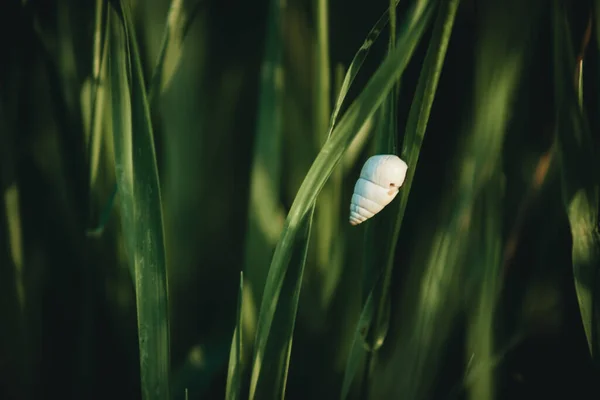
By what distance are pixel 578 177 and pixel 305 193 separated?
250 mm

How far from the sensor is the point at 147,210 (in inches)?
16.7

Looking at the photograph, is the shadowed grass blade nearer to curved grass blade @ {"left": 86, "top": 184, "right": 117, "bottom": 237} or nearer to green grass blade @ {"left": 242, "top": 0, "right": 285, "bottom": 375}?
green grass blade @ {"left": 242, "top": 0, "right": 285, "bottom": 375}

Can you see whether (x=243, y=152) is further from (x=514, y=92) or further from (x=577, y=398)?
(x=577, y=398)

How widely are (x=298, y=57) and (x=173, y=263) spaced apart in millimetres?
261

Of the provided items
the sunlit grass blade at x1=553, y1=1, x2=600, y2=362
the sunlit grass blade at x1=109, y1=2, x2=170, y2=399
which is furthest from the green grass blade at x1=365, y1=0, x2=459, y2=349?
the sunlit grass blade at x1=109, y1=2, x2=170, y2=399

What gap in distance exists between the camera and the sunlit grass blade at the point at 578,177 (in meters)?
0.41

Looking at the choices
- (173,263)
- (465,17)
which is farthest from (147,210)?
(465,17)

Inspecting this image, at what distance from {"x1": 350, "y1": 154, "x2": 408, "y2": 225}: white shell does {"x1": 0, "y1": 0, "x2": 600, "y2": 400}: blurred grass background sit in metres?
0.01

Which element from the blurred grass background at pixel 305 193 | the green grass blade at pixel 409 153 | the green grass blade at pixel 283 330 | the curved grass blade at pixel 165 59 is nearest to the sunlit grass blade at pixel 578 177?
the blurred grass background at pixel 305 193

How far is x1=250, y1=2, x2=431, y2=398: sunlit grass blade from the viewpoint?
39 centimetres

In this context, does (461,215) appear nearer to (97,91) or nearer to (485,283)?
(485,283)

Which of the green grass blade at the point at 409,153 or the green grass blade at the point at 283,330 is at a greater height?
the green grass blade at the point at 409,153

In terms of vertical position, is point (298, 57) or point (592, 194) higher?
point (298, 57)

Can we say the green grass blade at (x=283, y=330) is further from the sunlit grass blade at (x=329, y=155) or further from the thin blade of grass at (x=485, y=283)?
the thin blade of grass at (x=485, y=283)
